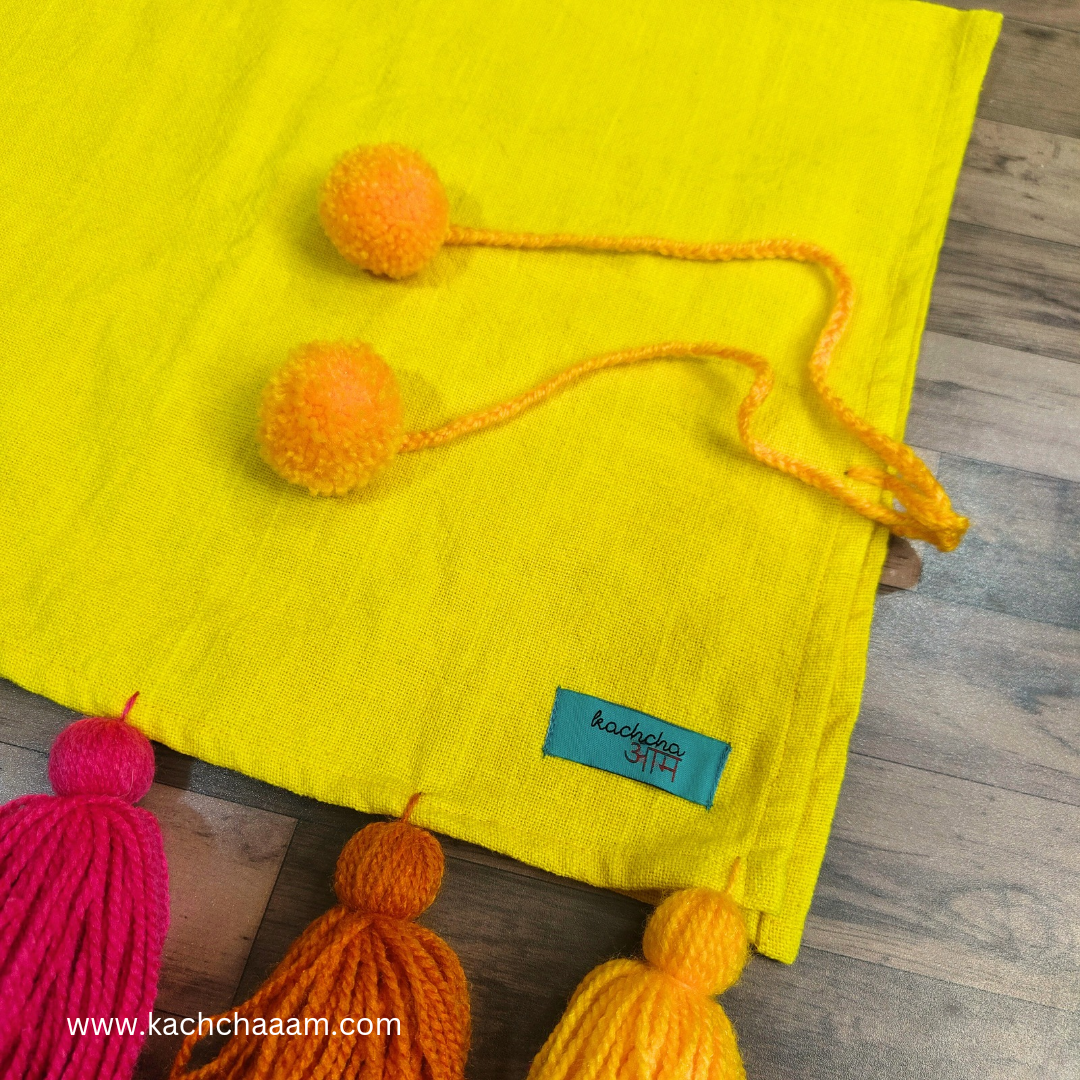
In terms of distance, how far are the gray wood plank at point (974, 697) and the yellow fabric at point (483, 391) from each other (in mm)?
60

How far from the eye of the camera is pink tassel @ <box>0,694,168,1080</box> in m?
0.63

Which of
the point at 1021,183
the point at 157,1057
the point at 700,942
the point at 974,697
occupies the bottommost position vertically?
the point at 157,1057

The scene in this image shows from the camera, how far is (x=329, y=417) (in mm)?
713

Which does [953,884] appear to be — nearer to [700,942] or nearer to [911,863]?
[911,863]

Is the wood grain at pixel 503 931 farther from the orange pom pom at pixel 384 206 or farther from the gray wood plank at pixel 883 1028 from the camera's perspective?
the orange pom pom at pixel 384 206

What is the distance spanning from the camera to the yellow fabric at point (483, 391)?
75cm

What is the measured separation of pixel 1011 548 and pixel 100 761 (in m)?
0.78

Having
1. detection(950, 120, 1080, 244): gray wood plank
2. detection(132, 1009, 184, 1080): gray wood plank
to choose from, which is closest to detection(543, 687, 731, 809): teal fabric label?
detection(132, 1009, 184, 1080): gray wood plank

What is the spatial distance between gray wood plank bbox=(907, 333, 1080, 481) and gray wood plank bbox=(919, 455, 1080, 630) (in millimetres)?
17

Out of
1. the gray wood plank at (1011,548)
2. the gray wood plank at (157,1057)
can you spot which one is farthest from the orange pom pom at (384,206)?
the gray wood plank at (157,1057)

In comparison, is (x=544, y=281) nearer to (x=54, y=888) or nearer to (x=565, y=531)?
(x=565, y=531)

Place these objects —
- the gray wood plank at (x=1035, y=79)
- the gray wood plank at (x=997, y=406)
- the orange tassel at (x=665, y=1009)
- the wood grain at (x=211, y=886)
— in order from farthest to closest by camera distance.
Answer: the gray wood plank at (x=1035, y=79) < the gray wood plank at (x=997, y=406) < the wood grain at (x=211, y=886) < the orange tassel at (x=665, y=1009)

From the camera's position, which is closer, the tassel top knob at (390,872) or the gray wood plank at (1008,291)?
the tassel top knob at (390,872)

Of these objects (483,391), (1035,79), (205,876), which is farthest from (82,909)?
(1035,79)
